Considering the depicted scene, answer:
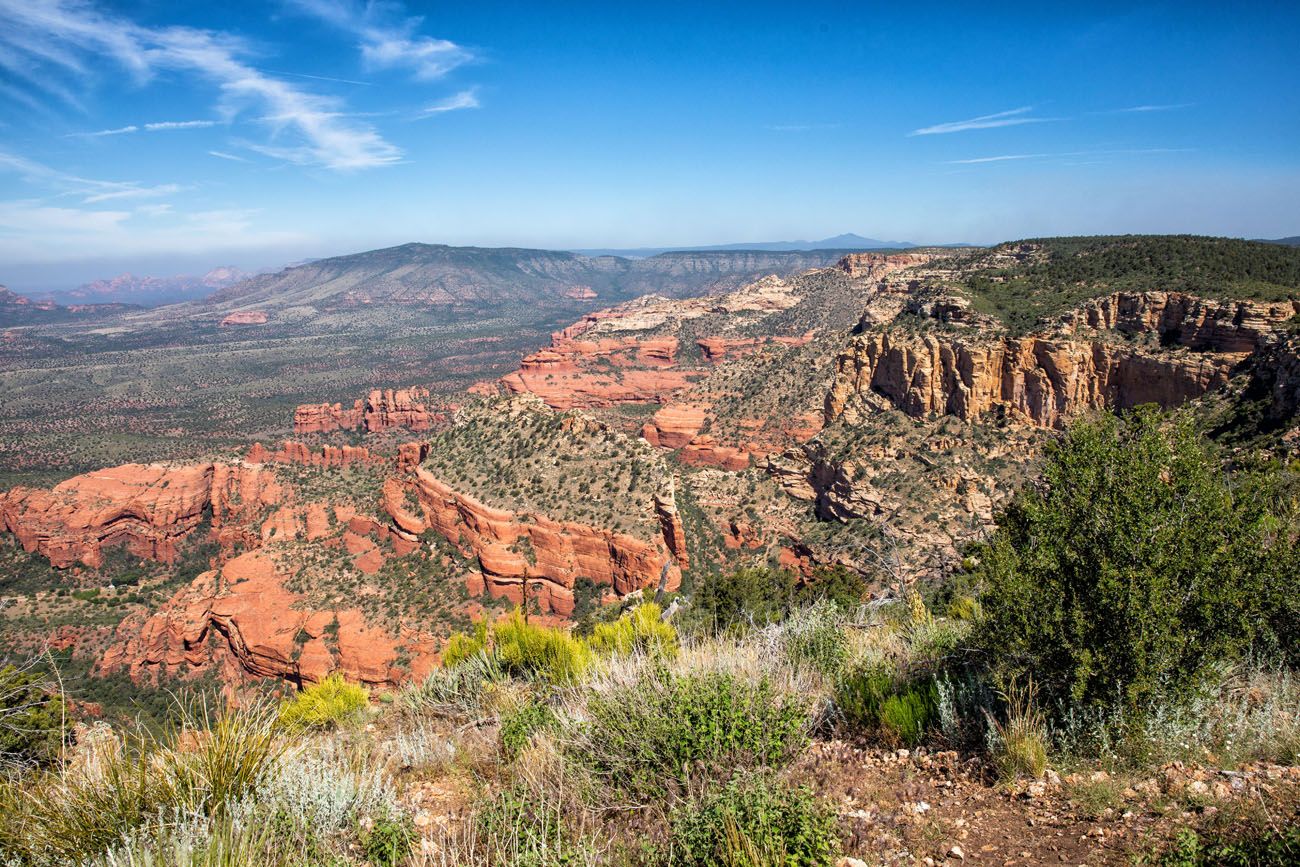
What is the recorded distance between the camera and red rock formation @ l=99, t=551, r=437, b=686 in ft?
78.5

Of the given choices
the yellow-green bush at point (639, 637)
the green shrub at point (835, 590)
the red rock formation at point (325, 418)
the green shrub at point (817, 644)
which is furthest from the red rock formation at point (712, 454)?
the red rock formation at point (325, 418)

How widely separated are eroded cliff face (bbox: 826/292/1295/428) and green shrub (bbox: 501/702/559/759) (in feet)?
86.1

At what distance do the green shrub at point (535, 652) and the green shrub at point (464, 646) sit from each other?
0.27 meters

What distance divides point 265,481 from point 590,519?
97.6ft

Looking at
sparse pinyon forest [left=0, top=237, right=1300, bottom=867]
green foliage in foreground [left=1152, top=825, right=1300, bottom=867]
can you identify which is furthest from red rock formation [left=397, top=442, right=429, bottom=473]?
green foliage in foreground [left=1152, top=825, right=1300, bottom=867]

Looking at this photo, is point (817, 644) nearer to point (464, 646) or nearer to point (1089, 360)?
point (464, 646)

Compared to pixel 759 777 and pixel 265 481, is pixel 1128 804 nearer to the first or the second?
pixel 759 777

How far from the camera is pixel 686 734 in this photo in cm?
508

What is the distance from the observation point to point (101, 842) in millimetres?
4027

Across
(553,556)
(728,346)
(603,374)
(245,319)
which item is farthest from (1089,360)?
(245,319)

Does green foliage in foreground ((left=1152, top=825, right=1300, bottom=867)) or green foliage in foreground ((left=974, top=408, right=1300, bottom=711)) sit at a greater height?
green foliage in foreground ((left=974, top=408, right=1300, bottom=711))

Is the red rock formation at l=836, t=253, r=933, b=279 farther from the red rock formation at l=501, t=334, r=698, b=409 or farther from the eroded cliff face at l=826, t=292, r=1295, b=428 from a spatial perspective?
the eroded cliff face at l=826, t=292, r=1295, b=428

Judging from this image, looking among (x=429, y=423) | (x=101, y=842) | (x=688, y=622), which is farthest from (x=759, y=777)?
(x=429, y=423)

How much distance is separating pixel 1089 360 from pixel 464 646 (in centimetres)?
3045
